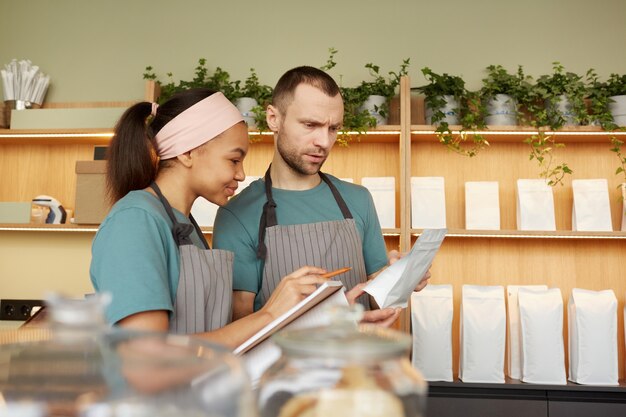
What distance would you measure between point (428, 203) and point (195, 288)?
6.66ft

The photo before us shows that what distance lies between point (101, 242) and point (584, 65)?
299 cm

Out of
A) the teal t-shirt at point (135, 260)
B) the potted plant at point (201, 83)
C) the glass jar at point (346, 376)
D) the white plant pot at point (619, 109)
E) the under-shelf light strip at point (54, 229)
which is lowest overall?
the glass jar at point (346, 376)

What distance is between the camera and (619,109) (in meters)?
3.24

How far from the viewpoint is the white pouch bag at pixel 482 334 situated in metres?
3.08

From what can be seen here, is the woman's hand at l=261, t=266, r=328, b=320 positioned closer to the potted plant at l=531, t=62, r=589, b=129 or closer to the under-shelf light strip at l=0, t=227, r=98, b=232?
the potted plant at l=531, t=62, r=589, b=129

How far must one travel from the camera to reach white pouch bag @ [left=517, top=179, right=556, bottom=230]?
3240 mm

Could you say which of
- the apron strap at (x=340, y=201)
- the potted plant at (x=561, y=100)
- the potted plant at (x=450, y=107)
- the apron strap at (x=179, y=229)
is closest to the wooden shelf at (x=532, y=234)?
the potted plant at (x=450, y=107)

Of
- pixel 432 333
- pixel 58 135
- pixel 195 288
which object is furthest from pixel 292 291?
pixel 58 135

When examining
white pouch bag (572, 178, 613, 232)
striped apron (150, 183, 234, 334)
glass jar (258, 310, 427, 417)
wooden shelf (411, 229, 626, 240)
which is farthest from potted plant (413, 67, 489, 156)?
glass jar (258, 310, 427, 417)

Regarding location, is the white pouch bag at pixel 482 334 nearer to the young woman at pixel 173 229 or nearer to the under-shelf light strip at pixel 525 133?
the under-shelf light strip at pixel 525 133

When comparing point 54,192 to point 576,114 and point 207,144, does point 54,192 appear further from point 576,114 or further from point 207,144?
point 576,114

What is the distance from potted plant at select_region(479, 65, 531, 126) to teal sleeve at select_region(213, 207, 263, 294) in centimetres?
173

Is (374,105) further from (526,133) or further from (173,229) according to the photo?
(173,229)

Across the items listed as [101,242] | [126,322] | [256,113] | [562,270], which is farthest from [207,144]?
[562,270]
